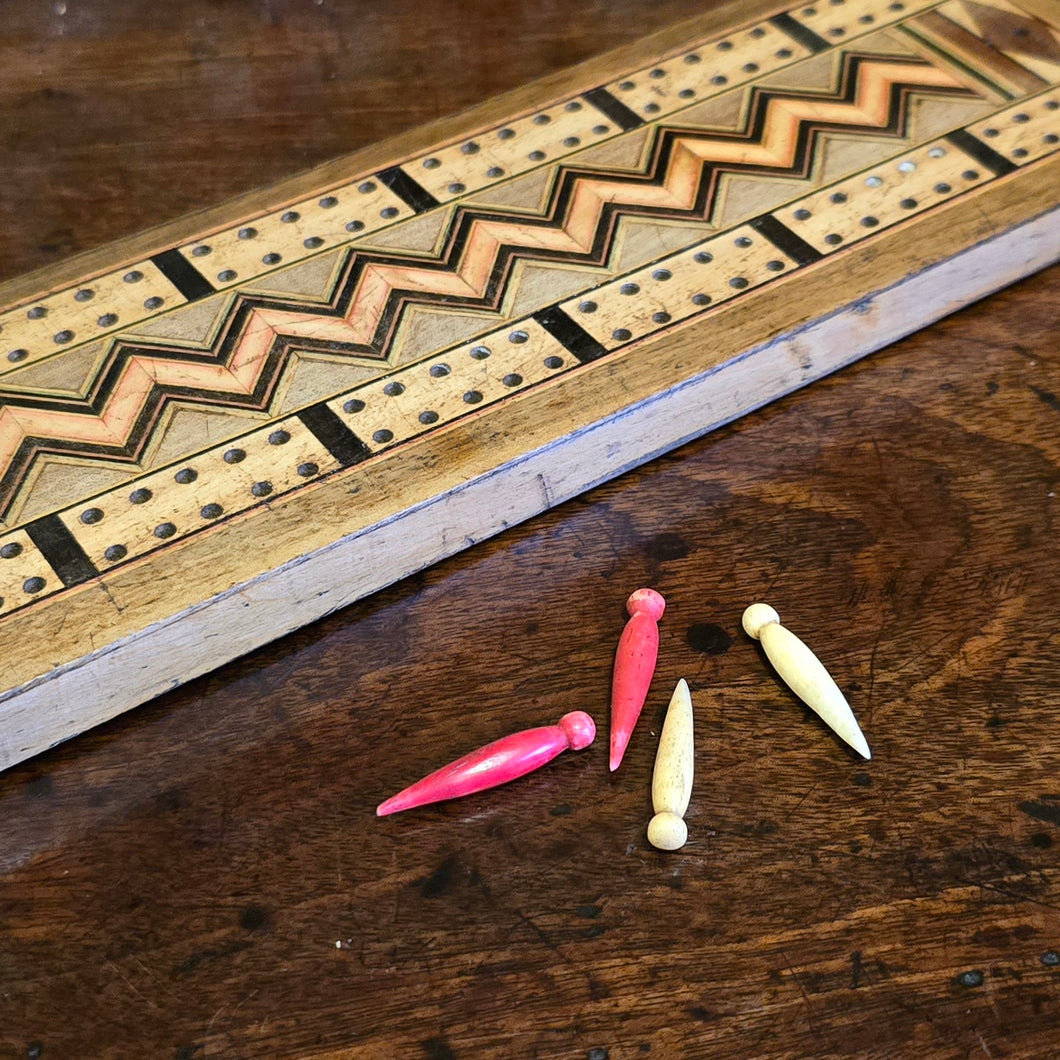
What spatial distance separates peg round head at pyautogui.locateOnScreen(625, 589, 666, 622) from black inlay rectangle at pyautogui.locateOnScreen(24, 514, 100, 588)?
36cm

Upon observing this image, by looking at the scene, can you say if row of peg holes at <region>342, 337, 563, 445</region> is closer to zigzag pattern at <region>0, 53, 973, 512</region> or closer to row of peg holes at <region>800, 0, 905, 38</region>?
zigzag pattern at <region>0, 53, 973, 512</region>

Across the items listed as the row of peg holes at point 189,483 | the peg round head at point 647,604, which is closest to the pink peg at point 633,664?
the peg round head at point 647,604

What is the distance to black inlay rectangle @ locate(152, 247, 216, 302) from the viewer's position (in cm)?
117

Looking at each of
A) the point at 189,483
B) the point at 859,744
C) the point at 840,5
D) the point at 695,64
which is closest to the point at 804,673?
the point at 859,744

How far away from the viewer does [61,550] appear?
984 mm

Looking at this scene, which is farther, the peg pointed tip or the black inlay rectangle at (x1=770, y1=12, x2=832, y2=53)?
the black inlay rectangle at (x1=770, y1=12, x2=832, y2=53)

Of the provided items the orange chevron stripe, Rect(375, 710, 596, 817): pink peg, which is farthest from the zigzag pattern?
Rect(375, 710, 596, 817): pink peg

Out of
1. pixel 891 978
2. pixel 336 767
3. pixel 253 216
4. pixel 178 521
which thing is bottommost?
pixel 891 978

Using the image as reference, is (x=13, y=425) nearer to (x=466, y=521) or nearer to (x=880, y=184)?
(x=466, y=521)

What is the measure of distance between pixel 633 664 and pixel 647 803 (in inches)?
3.8

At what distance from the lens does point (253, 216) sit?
49.0 inches

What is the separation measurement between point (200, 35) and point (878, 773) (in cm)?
110

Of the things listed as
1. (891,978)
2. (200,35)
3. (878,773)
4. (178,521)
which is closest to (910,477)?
(878,773)

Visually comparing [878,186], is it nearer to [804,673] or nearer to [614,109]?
[614,109]
